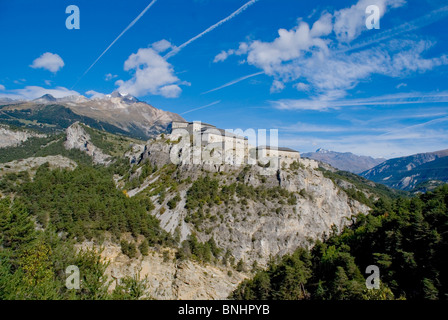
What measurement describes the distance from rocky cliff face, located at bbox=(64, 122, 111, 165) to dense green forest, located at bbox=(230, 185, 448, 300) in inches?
5720

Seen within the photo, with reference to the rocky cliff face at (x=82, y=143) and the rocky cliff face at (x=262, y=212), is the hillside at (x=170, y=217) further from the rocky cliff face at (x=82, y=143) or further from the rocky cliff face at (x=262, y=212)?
the rocky cliff face at (x=82, y=143)

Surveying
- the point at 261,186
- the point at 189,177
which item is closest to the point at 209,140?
the point at 189,177

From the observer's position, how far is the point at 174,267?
47812 millimetres

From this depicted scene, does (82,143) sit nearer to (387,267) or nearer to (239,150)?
(239,150)

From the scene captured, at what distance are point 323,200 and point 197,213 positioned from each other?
145ft

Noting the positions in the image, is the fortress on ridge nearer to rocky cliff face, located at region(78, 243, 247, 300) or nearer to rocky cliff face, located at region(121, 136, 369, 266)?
rocky cliff face, located at region(121, 136, 369, 266)

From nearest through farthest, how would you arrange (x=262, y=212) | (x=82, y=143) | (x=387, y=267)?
1. (x=387, y=267)
2. (x=262, y=212)
3. (x=82, y=143)

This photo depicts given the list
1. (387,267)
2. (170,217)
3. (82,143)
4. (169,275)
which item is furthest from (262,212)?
(82,143)

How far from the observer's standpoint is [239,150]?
301ft

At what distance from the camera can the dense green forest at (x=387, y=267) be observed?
33.4m

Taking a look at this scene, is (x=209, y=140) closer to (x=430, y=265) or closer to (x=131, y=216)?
(x=131, y=216)

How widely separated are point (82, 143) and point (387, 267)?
621ft

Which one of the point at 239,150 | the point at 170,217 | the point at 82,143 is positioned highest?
the point at 82,143

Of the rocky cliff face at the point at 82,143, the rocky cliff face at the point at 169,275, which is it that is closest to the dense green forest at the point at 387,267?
the rocky cliff face at the point at 169,275
